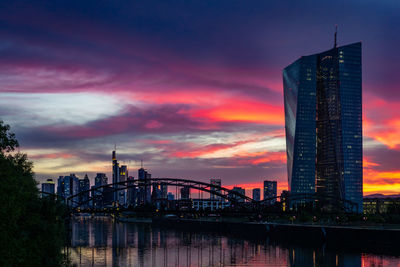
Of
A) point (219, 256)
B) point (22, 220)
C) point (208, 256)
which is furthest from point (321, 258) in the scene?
point (22, 220)

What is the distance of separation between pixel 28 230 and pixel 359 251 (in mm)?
73180

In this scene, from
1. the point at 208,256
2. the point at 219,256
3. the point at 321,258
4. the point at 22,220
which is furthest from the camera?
the point at 208,256

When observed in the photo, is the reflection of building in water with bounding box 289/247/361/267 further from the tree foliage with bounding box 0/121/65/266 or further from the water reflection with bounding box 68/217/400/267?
the tree foliage with bounding box 0/121/65/266

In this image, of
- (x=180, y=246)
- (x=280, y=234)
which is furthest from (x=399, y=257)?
(x=280, y=234)

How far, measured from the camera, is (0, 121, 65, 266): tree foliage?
29.4 meters

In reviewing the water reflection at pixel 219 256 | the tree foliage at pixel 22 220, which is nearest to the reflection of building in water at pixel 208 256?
the water reflection at pixel 219 256

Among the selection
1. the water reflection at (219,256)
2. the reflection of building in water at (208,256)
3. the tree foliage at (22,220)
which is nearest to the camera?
the tree foliage at (22,220)

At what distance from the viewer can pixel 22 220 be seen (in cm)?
3997

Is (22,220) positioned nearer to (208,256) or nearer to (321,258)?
(208,256)

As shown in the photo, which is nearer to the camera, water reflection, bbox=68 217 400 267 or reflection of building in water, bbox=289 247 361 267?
reflection of building in water, bbox=289 247 361 267

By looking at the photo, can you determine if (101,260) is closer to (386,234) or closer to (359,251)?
(359,251)

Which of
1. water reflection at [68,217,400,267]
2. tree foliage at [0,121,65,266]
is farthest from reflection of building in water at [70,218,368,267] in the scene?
tree foliage at [0,121,65,266]

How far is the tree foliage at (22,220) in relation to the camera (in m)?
29.4

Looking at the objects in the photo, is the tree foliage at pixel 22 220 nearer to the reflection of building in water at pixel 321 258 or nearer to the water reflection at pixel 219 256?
the water reflection at pixel 219 256
